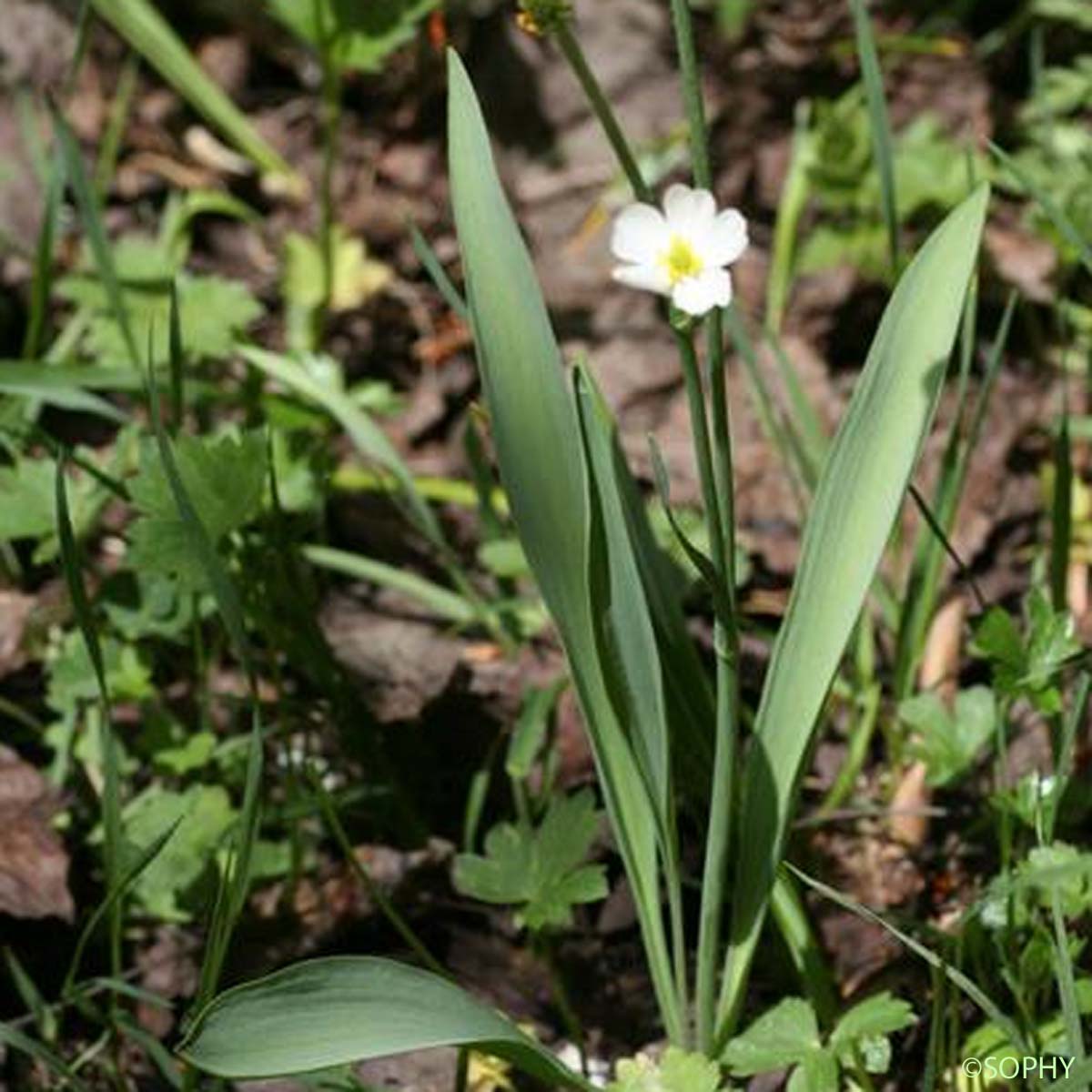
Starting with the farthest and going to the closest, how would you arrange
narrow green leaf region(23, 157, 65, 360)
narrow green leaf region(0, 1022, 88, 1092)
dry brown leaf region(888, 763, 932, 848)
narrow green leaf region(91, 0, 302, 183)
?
narrow green leaf region(91, 0, 302, 183), narrow green leaf region(23, 157, 65, 360), dry brown leaf region(888, 763, 932, 848), narrow green leaf region(0, 1022, 88, 1092)

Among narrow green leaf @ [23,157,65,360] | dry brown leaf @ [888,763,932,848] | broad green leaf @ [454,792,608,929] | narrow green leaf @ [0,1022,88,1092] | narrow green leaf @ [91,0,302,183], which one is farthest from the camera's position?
narrow green leaf @ [91,0,302,183]

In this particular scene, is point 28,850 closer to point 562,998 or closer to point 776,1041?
point 562,998

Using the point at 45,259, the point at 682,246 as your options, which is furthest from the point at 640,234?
the point at 45,259

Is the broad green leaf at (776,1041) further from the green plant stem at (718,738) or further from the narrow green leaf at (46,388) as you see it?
the narrow green leaf at (46,388)

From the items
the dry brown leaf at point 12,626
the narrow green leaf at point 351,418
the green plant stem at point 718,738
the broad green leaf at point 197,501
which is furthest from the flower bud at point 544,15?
the dry brown leaf at point 12,626

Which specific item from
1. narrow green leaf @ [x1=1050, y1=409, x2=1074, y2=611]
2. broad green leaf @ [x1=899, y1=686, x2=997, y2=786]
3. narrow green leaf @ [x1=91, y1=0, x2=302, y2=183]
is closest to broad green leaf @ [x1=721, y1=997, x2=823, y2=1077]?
broad green leaf @ [x1=899, y1=686, x2=997, y2=786]

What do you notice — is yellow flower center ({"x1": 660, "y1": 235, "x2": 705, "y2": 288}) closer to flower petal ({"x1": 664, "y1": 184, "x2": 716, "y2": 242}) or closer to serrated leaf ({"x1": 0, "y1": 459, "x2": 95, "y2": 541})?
flower petal ({"x1": 664, "y1": 184, "x2": 716, "y2": 242})
